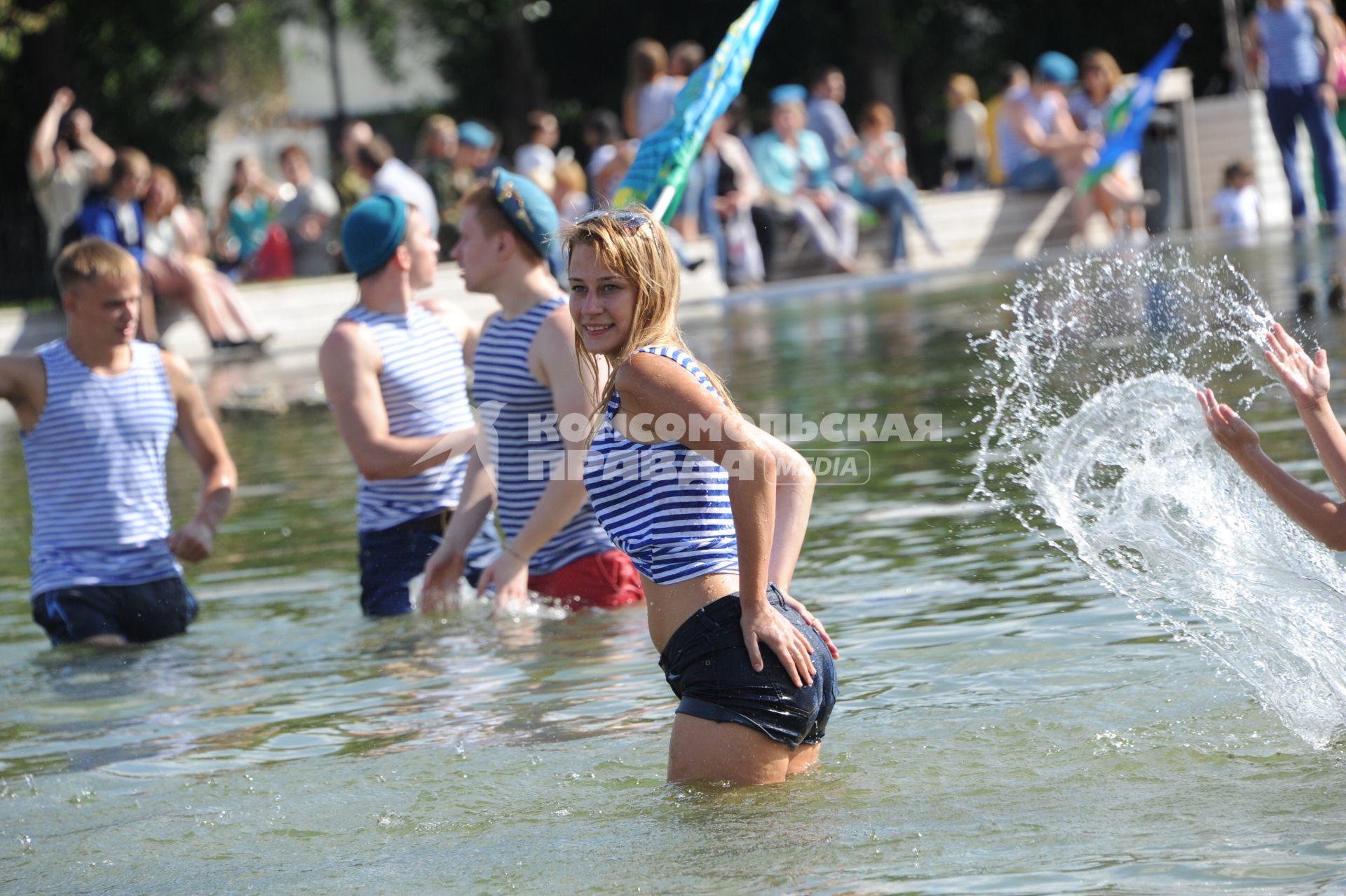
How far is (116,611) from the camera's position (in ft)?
23.3

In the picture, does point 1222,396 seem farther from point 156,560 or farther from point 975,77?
point 975,77

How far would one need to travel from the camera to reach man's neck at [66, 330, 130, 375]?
7145 millimetres

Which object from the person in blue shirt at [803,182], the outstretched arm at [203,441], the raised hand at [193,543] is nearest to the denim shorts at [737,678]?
the raised hand at [193,543]

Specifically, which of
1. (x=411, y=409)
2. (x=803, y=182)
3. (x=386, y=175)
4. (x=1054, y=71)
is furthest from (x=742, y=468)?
(x=1054, y=71)

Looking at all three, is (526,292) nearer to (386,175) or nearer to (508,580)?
(508,580)

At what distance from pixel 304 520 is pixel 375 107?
5200cm

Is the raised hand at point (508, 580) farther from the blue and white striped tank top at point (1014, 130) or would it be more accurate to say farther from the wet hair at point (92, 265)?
the blue and white striped tank top at point (1014, 130)

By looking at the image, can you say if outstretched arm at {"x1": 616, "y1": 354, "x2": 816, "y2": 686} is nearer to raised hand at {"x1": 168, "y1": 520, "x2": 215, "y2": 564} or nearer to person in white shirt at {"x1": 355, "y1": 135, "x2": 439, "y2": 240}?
raised hand at {"x1": 168, "y1": 520, "x2": 215, "y2": 564}

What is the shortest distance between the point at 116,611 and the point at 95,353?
3.15 ft

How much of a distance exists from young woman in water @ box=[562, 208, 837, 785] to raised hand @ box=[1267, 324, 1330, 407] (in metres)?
1.21

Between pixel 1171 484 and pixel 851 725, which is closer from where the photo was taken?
pixel 851 725

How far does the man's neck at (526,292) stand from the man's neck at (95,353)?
1.55 m

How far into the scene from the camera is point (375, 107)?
60.0 metres

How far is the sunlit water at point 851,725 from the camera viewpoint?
13.7ft
